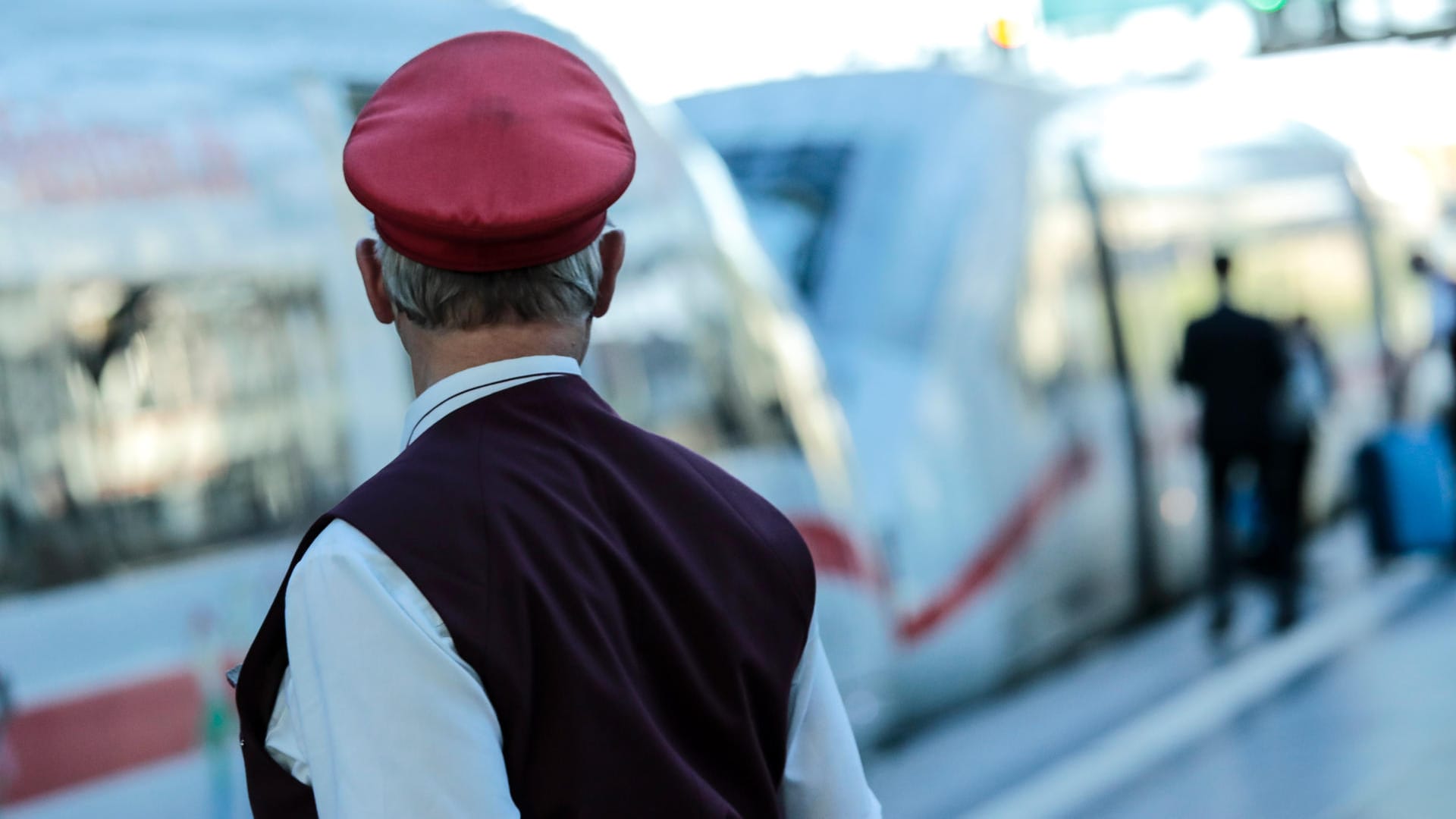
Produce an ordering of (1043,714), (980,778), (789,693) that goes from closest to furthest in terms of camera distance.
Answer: (789,693) < (980,778) < (1043,714)

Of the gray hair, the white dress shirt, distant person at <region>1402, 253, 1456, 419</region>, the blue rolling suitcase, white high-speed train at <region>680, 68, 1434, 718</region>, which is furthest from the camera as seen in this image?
distant person at <region>1402, 253, 1456, 419</region>

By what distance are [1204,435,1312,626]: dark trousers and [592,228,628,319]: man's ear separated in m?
6.56

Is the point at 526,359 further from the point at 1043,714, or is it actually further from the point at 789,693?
the point at 1043,714

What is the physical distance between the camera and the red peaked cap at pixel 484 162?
1.24m

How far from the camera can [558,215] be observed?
4.10ft

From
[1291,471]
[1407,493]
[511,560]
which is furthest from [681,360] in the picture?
[1407,493]

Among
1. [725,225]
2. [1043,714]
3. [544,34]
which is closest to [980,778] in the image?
[1043,714]

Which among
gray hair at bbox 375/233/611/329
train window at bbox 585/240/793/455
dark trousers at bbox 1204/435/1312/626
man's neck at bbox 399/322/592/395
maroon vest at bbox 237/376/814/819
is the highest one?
gray hair at bbox 375/233/611/329

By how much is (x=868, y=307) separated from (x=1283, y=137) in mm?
5364

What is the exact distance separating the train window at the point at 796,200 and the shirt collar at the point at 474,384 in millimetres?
6141

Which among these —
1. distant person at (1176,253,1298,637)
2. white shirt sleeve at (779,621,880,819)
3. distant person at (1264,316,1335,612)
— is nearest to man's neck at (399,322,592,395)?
white shirt sleeve at (779,621,880,819)

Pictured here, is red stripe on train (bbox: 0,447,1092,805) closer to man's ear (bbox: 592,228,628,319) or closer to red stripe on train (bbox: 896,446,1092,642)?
man's ear (bbox: 592,228,628,319)

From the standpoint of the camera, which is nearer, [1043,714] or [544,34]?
[544,34]

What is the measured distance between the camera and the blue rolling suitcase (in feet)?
26.7
